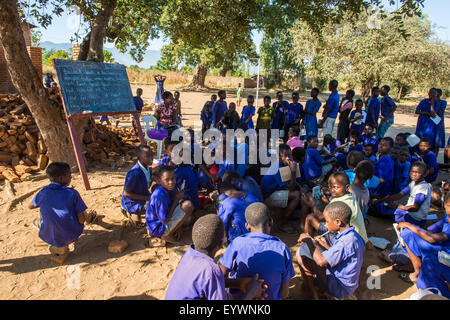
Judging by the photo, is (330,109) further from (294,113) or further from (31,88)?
(31,88)

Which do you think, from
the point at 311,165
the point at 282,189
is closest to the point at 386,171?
the point at 311,165

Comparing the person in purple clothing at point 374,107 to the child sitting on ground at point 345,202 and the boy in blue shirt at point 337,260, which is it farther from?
the boy in blue shirt at point 337,260

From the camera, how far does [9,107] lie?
623 centimetres

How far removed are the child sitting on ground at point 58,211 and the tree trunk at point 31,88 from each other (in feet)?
8.90

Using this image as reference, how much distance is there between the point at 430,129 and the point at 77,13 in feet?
29.0

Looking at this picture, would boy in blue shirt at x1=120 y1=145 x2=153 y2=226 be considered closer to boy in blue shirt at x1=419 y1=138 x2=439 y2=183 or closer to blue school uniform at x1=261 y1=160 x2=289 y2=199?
blue school uniform at x1=261 y1=160 x2=289 y2=199

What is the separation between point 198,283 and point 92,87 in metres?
4.94

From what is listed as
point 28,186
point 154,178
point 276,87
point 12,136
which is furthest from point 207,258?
point 276,87

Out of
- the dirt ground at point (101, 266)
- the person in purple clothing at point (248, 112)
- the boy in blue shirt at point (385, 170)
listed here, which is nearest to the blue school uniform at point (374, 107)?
the person in purple clothing at point (248, 112)

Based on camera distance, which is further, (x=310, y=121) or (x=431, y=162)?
(x=310, y=121)

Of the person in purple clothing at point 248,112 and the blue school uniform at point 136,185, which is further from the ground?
the person in purple clothing at point 248,112

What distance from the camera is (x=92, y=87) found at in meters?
5.66

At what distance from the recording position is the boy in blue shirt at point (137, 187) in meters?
3.89

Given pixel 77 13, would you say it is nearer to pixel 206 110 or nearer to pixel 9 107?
pixel 9 107
